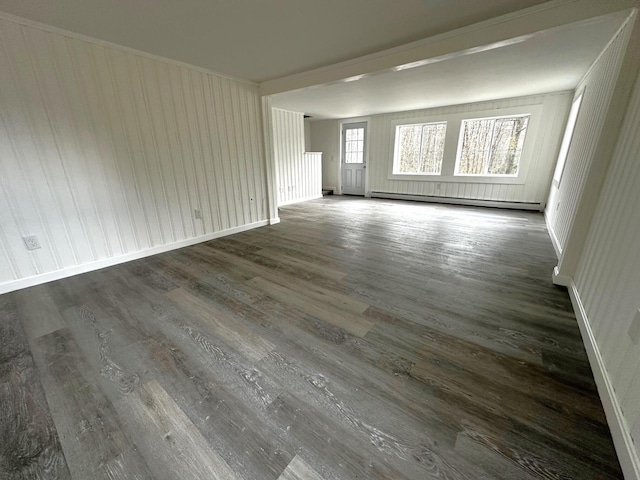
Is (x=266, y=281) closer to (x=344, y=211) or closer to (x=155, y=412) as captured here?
(x=155, y=412)

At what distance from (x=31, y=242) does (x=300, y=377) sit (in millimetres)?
2953

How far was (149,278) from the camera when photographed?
2621mm

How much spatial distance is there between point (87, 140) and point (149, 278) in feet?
5.13

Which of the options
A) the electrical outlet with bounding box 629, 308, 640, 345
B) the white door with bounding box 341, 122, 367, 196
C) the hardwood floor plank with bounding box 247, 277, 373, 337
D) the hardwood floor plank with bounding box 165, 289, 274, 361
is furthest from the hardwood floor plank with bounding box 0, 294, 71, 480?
the white door with bounding box 341, 122, 367, 196

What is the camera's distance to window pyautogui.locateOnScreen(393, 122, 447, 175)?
637 centimetres

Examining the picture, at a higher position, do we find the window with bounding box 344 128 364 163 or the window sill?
the window with bounding box 344 128 364 163

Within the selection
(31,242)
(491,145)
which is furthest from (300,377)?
(491,145)

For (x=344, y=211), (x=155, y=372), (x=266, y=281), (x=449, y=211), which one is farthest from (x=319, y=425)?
(x=449, y=211)

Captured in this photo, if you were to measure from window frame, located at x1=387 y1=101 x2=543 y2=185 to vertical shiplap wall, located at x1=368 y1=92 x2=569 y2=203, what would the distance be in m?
0.04

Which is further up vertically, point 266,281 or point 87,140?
point 87,140

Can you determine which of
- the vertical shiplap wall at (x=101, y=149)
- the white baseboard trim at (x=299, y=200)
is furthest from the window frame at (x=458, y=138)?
the vertical shiplap wall at (x=101, y=149)

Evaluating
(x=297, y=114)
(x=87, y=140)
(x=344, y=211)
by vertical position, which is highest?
(x=297, y=114)

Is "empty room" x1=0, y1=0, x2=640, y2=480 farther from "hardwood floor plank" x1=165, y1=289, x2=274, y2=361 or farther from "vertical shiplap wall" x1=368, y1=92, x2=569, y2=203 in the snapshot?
"vertical shiplap wall" x1=368, y1=92, x2=569, y2=203

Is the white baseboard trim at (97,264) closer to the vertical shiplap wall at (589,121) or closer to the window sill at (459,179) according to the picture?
the vertical shiplap wall at (589,121)
